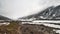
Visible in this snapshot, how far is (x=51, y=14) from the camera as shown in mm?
1087

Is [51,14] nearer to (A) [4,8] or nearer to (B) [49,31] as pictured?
(B) [49,31]

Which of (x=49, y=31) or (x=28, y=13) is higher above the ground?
(x=28, y=13)

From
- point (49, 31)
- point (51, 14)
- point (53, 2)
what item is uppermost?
point (53, 2)

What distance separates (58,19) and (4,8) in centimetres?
46

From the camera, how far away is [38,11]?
116 centimetres

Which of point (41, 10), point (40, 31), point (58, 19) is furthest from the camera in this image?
point (41, 10)

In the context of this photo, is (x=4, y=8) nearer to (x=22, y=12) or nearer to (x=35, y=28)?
(x=22, y=12)

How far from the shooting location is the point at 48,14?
1.09 metres

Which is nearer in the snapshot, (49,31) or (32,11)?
(49,31)

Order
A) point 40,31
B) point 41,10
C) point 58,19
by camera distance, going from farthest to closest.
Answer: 1. point 41,10
2. point 58,19
3. point 40,31

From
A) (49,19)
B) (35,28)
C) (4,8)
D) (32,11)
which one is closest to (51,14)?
(49,19)

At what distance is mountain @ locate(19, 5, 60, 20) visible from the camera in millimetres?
1079

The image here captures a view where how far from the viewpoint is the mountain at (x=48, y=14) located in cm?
108

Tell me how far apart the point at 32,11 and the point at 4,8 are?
0.24 meters
